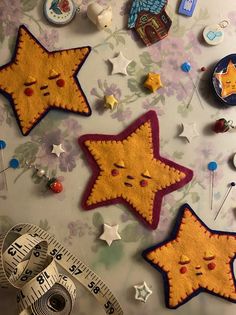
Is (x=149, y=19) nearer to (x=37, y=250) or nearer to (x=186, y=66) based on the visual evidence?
(x=186, y=66)

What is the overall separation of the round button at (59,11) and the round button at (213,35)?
1.10 feet

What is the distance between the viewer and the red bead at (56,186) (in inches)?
40.4

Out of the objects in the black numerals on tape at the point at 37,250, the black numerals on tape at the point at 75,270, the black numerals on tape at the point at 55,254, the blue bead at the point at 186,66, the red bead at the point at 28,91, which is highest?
the blue bead at the point at 186,66

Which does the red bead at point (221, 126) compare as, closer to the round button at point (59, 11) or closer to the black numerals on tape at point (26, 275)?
the round button at point (59, 11)

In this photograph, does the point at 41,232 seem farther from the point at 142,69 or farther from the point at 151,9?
the point at 151,9

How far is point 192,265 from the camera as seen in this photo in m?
1.08

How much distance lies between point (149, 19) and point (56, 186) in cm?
47

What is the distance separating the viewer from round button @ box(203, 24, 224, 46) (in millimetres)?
1094

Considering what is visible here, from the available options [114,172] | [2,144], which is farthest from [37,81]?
[114,172]

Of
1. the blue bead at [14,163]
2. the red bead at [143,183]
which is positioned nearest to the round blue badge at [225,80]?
the red bead at [143,183]

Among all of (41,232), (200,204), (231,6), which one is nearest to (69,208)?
(41,232)

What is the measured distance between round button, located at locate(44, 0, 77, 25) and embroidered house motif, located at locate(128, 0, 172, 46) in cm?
15

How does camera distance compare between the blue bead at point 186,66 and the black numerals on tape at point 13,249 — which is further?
the blue bead at point 186,66

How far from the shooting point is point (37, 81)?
104 centimetres
